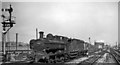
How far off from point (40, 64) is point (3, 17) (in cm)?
853

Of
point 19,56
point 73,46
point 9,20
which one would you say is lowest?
point 19,56

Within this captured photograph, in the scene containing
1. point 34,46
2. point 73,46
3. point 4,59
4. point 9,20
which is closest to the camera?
point 34,46

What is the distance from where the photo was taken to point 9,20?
67.0ft

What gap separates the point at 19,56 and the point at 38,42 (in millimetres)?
10194

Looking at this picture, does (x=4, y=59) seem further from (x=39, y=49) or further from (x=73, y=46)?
(x=73, y=46)

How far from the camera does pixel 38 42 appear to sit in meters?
18.7

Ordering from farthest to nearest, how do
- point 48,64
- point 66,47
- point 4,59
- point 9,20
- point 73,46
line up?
point 73,46
point 66,47
point 4,59
point 9,20
point 48,64

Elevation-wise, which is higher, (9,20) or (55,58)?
(9,20)

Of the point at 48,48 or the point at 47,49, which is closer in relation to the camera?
the point at 47,49

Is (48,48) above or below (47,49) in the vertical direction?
above

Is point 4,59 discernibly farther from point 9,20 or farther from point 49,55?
point 49,55

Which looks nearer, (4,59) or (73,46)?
(4,59)

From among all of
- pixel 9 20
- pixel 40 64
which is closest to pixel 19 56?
pixel 9 20

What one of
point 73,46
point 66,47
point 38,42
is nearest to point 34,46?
point 38,42
